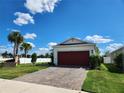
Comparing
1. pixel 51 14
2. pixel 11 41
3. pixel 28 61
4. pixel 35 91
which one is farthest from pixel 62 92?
pixel 11 41

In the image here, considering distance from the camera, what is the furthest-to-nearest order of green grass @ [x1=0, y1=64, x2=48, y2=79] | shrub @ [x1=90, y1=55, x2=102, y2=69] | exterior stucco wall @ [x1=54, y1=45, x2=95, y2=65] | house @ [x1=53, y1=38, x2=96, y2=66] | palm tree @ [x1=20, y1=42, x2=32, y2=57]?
palm tree @ [x1=20, y1=42, x2=32, y2=57] < house @ [x1=53, y1=38, x2=96, y2=66] < exterior stucco wall @ [x1=54, y1=45, x2=95, y2=65] < shrub @ [x1=90, y1=55, x2=102, y2=69] < green grass @ [x1=0, y1=64, x2=48, y2=79]

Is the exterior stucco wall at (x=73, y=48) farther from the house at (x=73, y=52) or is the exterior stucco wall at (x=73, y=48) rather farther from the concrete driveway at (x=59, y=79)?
the concrete driveway at (x=59, y=79)

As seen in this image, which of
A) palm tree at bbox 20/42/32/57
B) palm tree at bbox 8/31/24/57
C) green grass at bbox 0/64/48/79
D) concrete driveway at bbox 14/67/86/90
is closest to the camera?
concrete driveway at bbox 14/67/86/90

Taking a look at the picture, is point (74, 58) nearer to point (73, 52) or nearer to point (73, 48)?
point (73, 52)

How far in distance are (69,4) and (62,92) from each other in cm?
902

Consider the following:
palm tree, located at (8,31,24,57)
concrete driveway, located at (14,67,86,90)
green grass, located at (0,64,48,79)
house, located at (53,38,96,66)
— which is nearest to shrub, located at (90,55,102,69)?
house, located at (53,38,96,66)

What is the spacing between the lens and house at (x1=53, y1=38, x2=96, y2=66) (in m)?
20.1

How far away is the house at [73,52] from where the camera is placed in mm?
20078

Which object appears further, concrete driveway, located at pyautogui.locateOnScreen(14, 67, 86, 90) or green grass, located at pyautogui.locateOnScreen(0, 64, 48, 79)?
green grass, located at pyautogui.locateOnScreen(0, 64, 48, 79)

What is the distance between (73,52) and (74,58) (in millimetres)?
877

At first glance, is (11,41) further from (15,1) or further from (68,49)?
(15,1)

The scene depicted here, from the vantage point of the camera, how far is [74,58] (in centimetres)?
2077

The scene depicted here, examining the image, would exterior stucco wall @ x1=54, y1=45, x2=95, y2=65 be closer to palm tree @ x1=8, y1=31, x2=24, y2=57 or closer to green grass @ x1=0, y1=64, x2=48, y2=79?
green grass @ x1=0, y1=64, x2=48, y2=79

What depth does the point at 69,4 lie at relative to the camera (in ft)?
45.4
